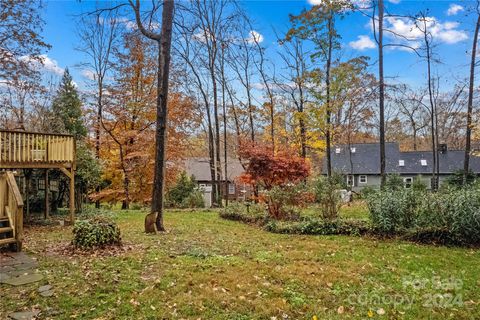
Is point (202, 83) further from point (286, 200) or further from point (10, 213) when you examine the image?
point (10, 213)

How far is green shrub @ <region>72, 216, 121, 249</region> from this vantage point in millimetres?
6105

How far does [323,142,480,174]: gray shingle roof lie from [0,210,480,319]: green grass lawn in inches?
907

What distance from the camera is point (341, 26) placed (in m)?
17.0

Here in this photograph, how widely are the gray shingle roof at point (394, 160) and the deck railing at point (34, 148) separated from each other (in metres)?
23.2

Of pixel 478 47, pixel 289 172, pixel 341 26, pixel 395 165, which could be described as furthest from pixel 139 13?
pixel 395 165

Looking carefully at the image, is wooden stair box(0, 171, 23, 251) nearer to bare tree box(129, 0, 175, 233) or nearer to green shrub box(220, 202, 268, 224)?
bare tree box(129, 0, 175, 233)

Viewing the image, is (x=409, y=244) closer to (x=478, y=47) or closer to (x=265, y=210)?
(x=265, y=210)

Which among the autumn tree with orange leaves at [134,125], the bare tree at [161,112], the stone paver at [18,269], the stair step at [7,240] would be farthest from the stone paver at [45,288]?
the autumn tree with orange leaves at [134,125]

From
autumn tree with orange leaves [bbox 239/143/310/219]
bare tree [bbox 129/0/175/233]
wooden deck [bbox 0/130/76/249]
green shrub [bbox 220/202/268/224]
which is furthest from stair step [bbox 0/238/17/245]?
autumn tree with orange leaves [bbox 239/143/310/219]

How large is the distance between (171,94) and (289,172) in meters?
8.30

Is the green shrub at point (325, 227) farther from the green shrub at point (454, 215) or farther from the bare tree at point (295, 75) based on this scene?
the bare tree at point (295, 75)

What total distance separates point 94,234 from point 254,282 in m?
3.46

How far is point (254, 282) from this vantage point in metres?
4.61

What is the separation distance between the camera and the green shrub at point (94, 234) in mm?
6105
